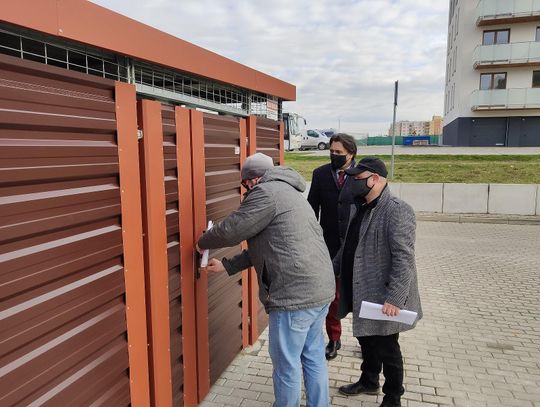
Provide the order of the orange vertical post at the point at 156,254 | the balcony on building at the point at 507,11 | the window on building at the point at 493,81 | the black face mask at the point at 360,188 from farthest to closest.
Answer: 1. the window on building at the point at 493,81
2. the balcony on building at the point at 507,11
3. the black face mask at the point at 360,188
4. the orange vertical post at the point at 156,254

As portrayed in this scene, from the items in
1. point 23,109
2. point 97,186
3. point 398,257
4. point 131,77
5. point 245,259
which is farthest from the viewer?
point 245,259

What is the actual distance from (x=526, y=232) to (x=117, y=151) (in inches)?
391

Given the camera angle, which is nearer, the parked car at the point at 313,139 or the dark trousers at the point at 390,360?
the dark trousers at the point at 390,360

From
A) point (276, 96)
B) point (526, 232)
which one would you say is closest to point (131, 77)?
point (276, 96)

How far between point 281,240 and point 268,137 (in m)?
2.06

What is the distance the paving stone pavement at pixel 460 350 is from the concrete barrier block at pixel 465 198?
3.98 metres

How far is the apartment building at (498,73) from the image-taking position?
28484 millimetres

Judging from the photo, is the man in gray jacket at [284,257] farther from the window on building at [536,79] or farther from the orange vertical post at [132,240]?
the window on building at [536,79]

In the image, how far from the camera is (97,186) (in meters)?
2.11

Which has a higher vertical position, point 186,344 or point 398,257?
point 398,257

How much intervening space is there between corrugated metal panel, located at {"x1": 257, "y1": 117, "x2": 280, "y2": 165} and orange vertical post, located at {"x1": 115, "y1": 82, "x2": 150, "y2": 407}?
189cm

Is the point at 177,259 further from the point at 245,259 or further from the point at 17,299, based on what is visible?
the point at 17,299

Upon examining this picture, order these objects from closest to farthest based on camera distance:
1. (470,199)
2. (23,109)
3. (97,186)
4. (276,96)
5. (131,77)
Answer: (23,109) → (97,186) → (131,77) → (276,96) → (470,199)

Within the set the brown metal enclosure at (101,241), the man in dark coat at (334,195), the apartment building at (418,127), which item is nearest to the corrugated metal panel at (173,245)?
the brown metal enclosure at (101,241)
